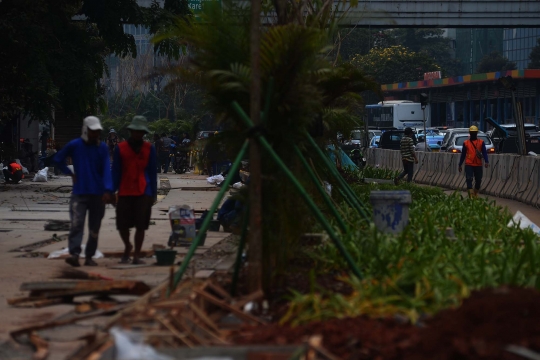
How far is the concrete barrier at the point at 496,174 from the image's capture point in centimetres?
2173

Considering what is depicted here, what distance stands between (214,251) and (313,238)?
1982mm

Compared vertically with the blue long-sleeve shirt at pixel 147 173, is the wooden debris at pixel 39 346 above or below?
below

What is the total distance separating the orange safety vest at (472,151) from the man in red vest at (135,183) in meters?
11.2

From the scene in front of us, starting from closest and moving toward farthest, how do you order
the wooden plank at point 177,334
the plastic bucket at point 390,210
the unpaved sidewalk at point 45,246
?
the wooden plank at point 177,334 < the unpaved sidewalk at point 45,246 < the plastic bucket at point 390,210

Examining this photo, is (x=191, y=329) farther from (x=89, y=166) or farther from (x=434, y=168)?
(x=434, y=168)

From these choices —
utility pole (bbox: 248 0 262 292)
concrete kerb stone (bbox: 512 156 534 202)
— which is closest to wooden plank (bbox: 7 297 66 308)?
utility pole (bbox: 248 0 262 292)

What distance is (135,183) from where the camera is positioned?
10797mm

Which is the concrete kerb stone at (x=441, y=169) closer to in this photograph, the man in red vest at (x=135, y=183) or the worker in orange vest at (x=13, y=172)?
the worker in orange vest at (x=13, y=172)

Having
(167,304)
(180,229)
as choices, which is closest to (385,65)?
(180,229)

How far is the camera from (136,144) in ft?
35.6

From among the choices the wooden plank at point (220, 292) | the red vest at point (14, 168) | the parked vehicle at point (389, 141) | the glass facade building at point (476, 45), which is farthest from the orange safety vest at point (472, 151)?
the glass facade building at point (476, 45)

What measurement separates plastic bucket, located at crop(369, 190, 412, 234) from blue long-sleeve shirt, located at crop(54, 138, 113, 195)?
10.1 feet

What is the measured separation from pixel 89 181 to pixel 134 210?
2.06 ft

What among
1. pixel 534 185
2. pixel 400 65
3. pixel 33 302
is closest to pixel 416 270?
pixel 33 302
